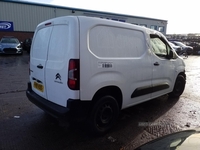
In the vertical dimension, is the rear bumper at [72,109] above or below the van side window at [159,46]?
below

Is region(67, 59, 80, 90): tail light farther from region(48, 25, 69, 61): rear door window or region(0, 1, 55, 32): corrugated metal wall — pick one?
region(0, 1, 55, 32): corrugated metal wall

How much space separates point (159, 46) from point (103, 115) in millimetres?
2293

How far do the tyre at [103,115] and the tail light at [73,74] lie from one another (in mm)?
556

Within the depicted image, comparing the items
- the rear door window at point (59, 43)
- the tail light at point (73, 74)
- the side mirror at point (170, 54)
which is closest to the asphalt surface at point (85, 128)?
the tail light at point (73, 74)

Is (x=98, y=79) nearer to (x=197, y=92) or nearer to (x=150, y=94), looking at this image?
(x=150, y=94)

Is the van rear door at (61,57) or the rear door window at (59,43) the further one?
the rear door window at (59,43)

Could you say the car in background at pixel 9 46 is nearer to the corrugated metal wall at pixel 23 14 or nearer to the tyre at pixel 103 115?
the corrugated metal wall at pixel 23 14

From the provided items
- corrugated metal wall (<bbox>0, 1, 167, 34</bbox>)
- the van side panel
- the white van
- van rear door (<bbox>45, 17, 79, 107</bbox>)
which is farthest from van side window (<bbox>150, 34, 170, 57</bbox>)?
corrugated metal wall (<bbox>0, 1, 167, 34</bbox>)

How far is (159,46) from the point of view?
431 cm

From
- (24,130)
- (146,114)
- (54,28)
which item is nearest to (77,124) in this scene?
(24,130)

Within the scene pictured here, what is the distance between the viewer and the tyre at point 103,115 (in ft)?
9.87

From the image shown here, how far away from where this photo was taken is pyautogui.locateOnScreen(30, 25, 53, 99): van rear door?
10.7ft

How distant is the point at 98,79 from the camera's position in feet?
9.53

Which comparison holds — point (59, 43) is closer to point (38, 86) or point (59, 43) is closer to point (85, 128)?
point (38, 86)
